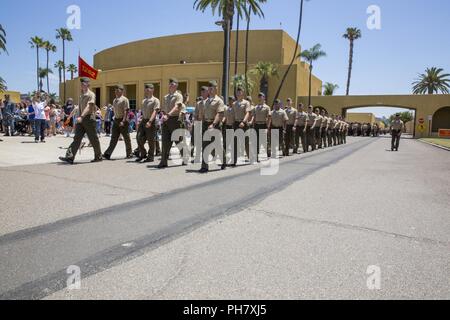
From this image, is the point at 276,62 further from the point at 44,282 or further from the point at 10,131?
the point at 44,282

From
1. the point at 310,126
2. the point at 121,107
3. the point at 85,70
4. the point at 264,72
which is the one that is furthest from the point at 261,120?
the point at 264,72

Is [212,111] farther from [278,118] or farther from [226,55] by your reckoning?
[226,55]

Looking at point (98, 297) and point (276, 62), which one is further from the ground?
point (276, 62)

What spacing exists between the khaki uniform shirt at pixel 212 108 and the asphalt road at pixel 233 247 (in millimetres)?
3472

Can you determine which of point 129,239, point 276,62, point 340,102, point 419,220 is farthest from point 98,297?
point 276,62

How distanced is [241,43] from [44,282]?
57.6m

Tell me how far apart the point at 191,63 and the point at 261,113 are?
4473 centimetres

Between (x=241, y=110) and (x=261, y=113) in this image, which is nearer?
(x=241, y=110)

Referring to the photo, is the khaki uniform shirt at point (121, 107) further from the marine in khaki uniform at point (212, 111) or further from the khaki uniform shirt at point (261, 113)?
the khaki uniform shirt at point (261, 113)

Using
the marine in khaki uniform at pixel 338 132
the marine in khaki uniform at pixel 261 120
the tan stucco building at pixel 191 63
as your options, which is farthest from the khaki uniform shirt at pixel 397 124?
the tan stucco building at pixel 191 63

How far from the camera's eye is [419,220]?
471 cm

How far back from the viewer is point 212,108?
9.12 metres

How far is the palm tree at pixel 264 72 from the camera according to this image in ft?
164

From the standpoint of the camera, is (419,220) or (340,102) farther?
(340,102)
